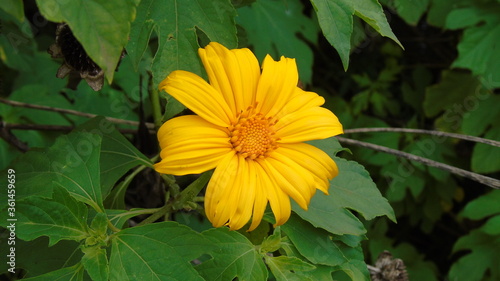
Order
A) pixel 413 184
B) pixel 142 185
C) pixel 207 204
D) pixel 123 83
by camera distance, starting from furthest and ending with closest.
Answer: pixel 413 184, pixel 123 83, pixel 142 185, pixel 207 204

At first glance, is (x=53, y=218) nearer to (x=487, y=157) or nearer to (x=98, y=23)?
(x=98, y=23)

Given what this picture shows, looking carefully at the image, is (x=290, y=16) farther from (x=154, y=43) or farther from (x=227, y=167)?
(x=227, y=167)

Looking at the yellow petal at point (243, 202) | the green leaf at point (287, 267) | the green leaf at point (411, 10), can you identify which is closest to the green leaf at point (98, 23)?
the yellow petal at point (243, 202)

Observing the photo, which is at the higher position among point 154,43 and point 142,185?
point 154,43

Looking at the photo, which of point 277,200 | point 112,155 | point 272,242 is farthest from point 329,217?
point 112,155

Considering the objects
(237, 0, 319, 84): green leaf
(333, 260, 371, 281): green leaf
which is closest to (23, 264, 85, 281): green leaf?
(333, 260, 371, 281): green leaf

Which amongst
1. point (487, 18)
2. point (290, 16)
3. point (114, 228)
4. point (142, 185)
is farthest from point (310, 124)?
point (487, 18)

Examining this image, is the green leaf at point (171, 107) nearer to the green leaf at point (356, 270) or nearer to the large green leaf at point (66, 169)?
the large green leaf at point (66, 169)
